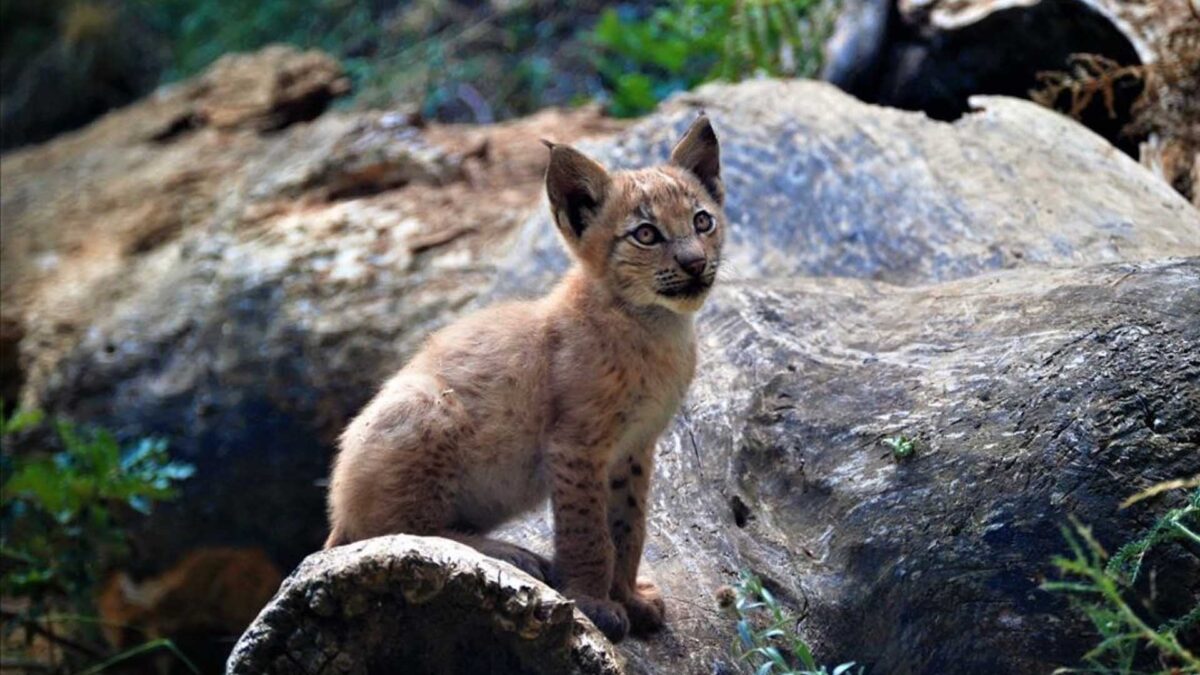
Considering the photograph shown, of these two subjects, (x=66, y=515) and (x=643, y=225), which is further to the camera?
(x=66, y=515)

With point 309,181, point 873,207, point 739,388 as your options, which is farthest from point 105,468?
point 873,207

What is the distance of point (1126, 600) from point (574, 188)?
98.4 inches

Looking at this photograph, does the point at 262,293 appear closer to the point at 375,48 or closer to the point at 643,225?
the point at 643,225

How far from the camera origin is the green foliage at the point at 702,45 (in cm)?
893

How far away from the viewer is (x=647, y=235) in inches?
205

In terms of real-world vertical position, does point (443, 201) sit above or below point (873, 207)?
below

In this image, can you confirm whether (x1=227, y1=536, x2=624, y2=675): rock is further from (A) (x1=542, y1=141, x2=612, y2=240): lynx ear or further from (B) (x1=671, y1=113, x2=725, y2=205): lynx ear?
(B) (x1=671, y1=113, x2=725, y2=205): lynx ear

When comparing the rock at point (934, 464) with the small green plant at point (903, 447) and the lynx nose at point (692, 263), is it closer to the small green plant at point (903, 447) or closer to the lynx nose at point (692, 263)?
the small green plant at point (903, 447)

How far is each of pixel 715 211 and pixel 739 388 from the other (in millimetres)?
792

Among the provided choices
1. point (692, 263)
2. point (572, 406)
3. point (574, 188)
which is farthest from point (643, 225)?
point (572, 406)

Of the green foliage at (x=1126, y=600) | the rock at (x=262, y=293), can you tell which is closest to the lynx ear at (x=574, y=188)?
the green foliage at (x=1126, y=600)

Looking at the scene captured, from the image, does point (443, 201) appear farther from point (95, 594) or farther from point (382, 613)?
point (382, 613)

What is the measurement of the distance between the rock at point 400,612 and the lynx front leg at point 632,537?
2.31 feet

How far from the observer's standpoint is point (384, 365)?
26.1 feet
